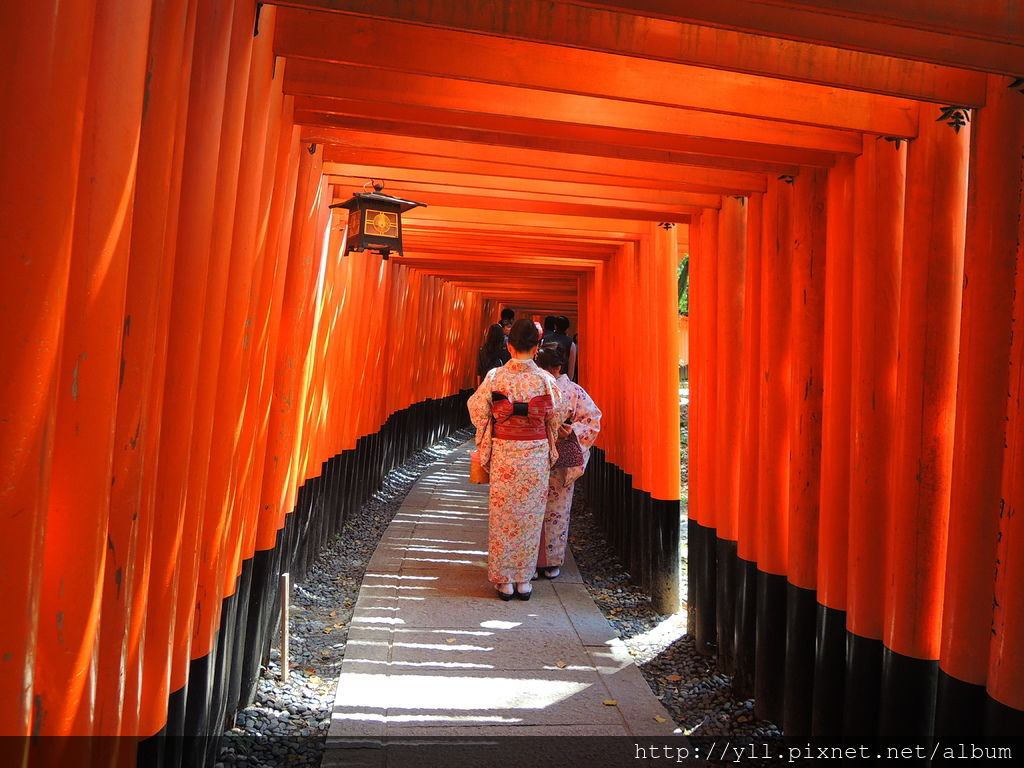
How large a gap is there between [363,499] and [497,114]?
21.2ft

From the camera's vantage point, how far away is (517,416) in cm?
547

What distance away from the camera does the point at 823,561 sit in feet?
10.6

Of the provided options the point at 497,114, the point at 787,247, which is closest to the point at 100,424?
the point at 497,114

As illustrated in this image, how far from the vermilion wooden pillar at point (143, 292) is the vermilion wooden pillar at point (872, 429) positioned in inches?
101

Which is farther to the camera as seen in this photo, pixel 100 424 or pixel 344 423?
pixel 344 423

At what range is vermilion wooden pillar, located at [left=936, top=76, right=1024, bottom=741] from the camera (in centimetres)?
239

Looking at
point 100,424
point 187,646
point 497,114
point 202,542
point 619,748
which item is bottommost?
point 619,748

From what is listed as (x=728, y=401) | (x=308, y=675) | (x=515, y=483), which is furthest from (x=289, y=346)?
(x=728, y=401)

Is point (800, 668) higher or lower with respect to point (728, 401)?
lower

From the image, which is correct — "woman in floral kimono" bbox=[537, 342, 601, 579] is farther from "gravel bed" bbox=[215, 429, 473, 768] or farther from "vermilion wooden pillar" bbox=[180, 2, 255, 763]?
"vermilion wooden pillar" bbox=[180, 2, 255, 763]

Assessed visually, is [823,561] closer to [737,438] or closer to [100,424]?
[737,438]

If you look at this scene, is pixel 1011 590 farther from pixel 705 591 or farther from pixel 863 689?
pixel 705 591

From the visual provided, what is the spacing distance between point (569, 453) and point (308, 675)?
268 centimetres

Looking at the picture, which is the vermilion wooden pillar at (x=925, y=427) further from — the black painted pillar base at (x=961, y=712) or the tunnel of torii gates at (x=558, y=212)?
the black painted pillar base at (x=961, y=712)
